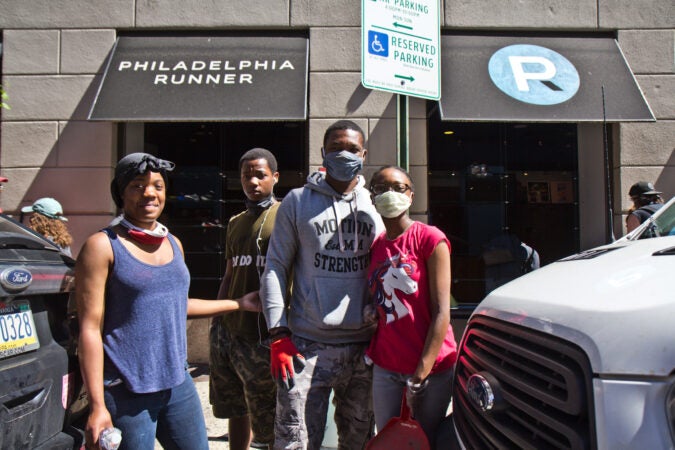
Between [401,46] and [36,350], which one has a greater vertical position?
[401,46]

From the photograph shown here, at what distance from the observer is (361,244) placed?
8.70 ft

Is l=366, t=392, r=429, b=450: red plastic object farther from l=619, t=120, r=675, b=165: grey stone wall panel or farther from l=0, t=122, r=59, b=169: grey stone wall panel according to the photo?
l=0, t=122, r=59, b=169: grey stone wall panel

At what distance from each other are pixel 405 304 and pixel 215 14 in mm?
5641

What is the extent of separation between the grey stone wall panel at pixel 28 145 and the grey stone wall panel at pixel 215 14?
1891 millimetres

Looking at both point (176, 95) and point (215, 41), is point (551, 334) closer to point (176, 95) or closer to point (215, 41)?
point (176, 95)

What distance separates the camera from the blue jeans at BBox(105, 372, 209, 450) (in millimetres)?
2062

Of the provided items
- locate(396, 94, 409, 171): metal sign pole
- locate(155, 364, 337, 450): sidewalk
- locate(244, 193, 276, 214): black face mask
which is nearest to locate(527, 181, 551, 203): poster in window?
locate(396, 94, 409, 171): metal sign pole

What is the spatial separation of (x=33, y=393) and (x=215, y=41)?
5.67 m

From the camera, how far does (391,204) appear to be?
98.7 inches

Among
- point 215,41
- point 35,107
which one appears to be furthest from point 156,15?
point 35,107

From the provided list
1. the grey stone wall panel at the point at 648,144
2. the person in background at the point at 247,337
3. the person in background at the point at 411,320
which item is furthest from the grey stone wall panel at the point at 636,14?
the person in background at the point at 411,320

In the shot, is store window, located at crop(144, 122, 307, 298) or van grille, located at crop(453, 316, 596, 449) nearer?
van grille, located at crop(453, 316, 596, 449)

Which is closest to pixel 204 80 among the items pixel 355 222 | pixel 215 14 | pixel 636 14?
pixel 215 14

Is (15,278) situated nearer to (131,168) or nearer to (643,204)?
(131,168)
